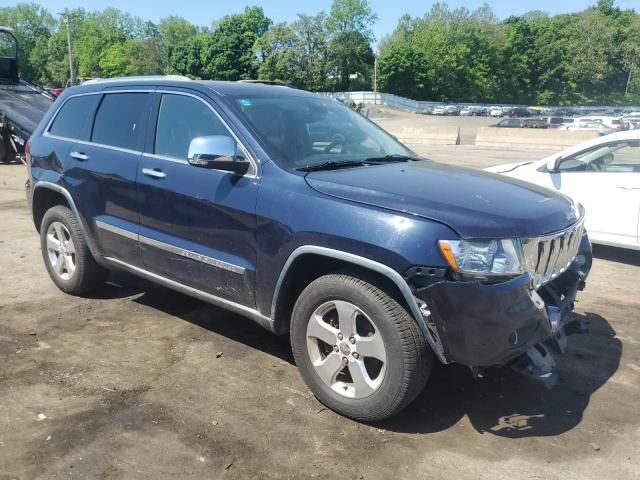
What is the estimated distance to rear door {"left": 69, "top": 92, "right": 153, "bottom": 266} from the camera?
14.4 ft

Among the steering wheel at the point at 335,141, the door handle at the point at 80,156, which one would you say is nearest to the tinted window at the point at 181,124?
the steering wheel at the point at 335,141

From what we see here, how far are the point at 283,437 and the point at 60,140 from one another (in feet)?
11.4

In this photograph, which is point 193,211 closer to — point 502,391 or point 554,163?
point 502,391

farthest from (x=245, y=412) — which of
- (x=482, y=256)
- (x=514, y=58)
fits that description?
(x=514, y=58)

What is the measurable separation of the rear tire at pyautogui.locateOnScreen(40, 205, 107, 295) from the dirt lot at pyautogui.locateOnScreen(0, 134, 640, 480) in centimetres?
30

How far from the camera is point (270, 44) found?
268 ft

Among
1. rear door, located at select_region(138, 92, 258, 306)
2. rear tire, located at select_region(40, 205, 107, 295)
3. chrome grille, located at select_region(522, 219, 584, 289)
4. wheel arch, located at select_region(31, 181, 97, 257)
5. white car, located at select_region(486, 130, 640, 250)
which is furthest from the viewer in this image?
white car, located at select_region(486, 130, 640, 250)

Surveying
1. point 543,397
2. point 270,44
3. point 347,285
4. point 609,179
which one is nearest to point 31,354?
point 347,285

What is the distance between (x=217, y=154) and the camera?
140 inches

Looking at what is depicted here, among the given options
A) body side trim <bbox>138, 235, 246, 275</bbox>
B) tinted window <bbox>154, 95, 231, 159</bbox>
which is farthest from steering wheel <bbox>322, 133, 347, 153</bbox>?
body side trim <bbox>138, 235, 246, 275</bbox>

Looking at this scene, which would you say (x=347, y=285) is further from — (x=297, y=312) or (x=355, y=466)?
(x=355, y=466)

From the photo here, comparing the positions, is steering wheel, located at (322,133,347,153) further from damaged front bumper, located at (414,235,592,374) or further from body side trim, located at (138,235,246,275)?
damaged front bumper, located at (414,235,592,374)

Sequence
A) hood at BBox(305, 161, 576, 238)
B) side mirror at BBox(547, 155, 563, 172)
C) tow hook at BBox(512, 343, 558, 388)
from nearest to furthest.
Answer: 1. hood at BBox(305, 161, 576, 238)
2. tow hook at BBox(512, 343, 558, 388)
3. side mirror at BBox(547, 155, 563, 172)

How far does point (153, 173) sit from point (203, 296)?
953mm
